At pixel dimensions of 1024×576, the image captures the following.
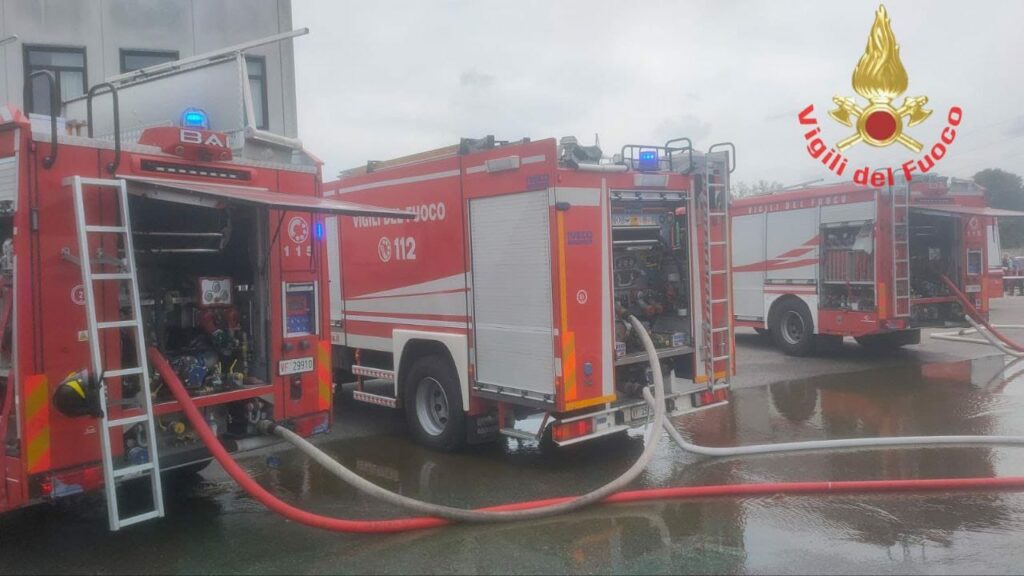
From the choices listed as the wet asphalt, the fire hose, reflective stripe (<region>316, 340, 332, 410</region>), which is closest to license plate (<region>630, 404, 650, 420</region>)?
the fire hose

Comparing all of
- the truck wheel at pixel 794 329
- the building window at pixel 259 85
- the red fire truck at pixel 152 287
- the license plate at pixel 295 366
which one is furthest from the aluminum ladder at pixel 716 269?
the building window at pixel 259 85

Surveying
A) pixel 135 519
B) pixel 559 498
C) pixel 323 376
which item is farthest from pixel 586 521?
pixel 135 519

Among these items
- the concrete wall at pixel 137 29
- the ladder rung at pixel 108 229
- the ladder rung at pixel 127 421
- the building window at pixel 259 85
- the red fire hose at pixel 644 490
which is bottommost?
the red fire hose at pixel 644 490

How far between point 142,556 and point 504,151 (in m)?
4.22

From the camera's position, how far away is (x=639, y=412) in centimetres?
725

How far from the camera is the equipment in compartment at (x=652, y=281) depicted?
25.4 ft

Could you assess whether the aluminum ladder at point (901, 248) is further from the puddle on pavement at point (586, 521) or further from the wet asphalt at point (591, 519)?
the puddle on pavement at point (586, 521)

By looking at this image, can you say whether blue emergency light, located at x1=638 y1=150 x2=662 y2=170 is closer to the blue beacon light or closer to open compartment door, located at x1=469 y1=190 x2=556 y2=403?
the blue beacon light

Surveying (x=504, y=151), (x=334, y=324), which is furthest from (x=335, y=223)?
(x=504, y=151)

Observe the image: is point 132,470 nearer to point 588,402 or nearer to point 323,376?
point 323,376

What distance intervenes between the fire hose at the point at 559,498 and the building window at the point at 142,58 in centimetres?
1515

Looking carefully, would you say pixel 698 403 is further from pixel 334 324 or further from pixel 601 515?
pixel 334 324

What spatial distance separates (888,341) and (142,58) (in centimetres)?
1702

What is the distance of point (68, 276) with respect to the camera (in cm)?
491
